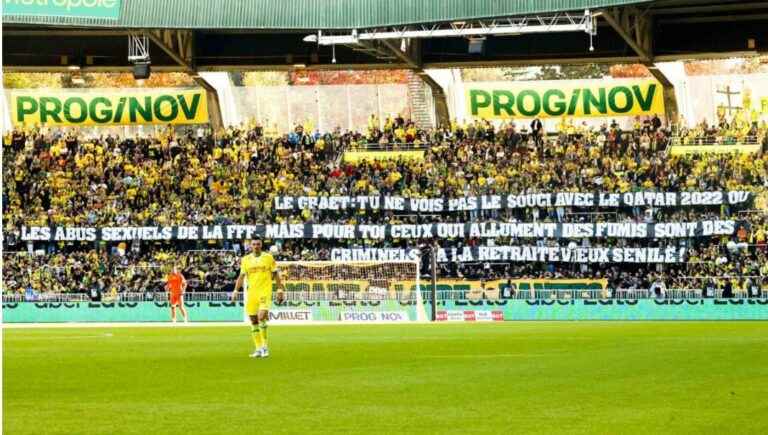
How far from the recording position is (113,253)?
52.2 meters

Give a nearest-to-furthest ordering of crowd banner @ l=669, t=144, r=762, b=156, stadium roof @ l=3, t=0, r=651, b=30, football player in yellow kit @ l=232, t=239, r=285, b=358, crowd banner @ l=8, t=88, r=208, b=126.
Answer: football player in yellow kit @ l=232, t=239, r=285, b=358 < stadium roof @ l=3, t=0, r=651, b=30 < crowd banner @ l=669, t=144, r=762, b=156 < crowd banner @ l=8, t=88, r=208, b=126

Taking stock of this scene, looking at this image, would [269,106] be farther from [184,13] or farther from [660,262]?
[660,262]

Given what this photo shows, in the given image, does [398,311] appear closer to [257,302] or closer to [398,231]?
[398,231]

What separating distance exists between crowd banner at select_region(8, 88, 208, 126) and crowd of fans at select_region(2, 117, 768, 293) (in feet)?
4.42

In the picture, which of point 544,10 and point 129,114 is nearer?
point 544,10

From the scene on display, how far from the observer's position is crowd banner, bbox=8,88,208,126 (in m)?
60.9

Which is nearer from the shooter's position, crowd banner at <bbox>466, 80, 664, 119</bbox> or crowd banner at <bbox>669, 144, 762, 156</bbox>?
crowd banner at <bbox>669, 144, 762, 156</bbox>

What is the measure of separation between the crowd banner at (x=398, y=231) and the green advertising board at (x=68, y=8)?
27.6 ft

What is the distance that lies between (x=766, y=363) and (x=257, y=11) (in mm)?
37528

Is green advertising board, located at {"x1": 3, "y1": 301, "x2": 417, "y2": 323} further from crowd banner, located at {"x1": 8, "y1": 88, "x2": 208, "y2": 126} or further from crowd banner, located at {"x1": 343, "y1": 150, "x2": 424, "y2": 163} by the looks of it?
crowd banner, located at {"x1": 8, "y1": 88, "x2": 208, "y2": 126}

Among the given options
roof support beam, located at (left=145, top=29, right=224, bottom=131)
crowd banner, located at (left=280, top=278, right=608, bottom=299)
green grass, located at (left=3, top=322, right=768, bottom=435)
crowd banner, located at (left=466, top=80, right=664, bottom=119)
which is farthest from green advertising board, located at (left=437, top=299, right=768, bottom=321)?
green grass, located at (left=3, top=322, right=768, bottom=435)

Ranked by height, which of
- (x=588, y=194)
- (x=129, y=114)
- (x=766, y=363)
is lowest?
(x=766, y=363)

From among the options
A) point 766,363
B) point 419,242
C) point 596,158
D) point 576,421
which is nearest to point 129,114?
point 419,242

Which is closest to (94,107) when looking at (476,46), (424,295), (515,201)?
(515,201)
